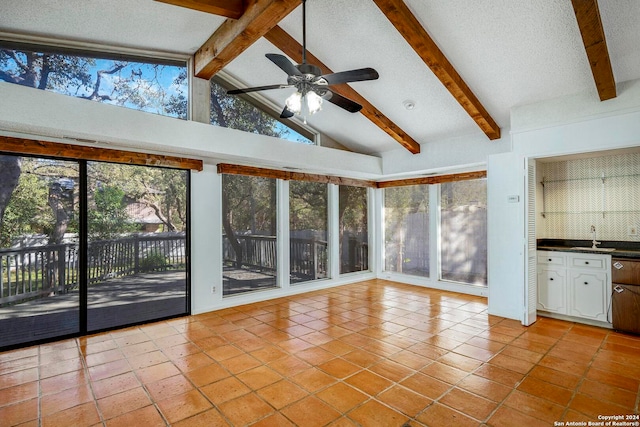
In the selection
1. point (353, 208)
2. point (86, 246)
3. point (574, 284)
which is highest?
point (353, 208)

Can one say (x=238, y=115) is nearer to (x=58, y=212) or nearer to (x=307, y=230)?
(x=307, y=230)

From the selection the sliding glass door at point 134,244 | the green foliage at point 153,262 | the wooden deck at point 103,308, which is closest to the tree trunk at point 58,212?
the sliding glass door at point 134,244

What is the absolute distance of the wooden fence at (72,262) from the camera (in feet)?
11.5

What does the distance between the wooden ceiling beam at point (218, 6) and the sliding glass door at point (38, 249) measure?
229cm

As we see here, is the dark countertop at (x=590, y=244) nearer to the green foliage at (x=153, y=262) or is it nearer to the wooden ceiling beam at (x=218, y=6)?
the wooden ceiling beam at (x=218, y=6)

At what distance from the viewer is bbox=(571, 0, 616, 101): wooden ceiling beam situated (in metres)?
2.67

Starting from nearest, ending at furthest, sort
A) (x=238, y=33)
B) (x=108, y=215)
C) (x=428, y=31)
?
(x=238, y=33) < (x=428, y=31) < (x=108, y=215)

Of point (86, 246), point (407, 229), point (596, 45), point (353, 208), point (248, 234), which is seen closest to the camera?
point (596, 45)


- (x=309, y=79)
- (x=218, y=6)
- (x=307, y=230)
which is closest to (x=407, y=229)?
(x=307, y=230)

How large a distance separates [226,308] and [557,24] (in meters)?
5.22

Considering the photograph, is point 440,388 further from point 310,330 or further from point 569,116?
point 569,116

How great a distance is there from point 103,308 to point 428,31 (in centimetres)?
502

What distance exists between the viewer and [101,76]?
3.91 m

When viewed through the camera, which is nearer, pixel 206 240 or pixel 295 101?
pixel 295 101
